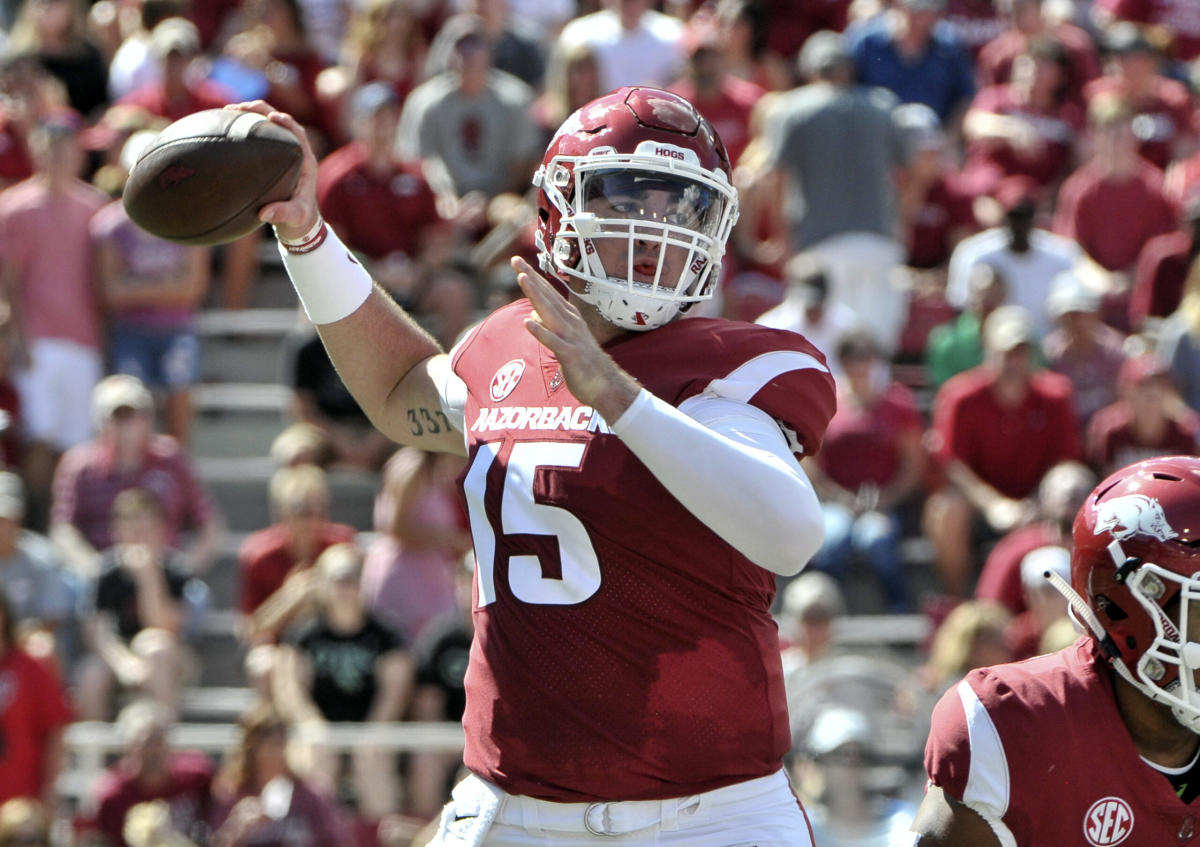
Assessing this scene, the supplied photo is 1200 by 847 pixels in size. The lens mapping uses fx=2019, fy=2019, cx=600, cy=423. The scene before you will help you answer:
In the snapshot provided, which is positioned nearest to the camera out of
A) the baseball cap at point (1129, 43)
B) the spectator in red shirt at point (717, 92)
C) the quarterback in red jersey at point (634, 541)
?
the quarterback in red jersey at point (634, 541)

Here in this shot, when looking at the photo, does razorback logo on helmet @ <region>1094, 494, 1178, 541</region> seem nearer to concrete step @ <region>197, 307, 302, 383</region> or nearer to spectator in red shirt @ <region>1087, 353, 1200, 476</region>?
spectator in red shirt @ <region>1087, 353, 1200, 476</region>

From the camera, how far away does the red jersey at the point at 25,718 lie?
25.3 feet

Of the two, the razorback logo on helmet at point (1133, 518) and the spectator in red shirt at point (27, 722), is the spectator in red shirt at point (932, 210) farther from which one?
the razorback logo on helmet at point (1133, 518)

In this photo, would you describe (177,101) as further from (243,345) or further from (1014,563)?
(1014,563)

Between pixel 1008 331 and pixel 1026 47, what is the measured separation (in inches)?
121

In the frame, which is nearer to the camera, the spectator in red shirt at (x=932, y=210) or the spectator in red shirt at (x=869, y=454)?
the spectator in red shirt at (x=869, y=454)

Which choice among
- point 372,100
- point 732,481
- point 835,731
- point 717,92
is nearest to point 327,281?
point 732,481

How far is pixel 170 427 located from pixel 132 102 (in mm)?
1887

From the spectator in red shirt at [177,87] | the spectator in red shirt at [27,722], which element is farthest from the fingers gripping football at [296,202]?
the spectator in red shirt at [177,87]

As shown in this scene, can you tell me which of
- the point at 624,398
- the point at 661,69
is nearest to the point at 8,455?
the point at 661,69

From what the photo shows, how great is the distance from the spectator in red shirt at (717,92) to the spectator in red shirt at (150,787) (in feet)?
14.3

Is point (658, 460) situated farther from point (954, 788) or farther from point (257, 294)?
point (257, 294)

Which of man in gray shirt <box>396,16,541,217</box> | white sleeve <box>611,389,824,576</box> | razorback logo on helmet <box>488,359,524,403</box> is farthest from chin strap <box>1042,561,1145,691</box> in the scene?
man in gray shirt <box>396,16,541,217</box>

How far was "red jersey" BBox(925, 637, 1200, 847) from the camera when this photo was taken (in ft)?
10.0
